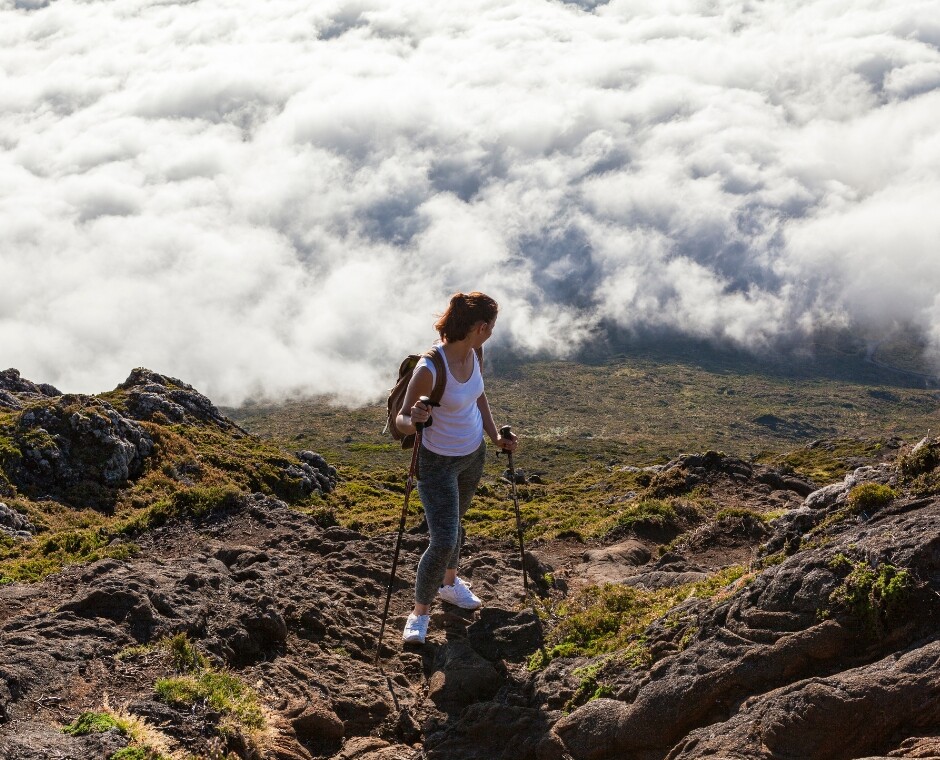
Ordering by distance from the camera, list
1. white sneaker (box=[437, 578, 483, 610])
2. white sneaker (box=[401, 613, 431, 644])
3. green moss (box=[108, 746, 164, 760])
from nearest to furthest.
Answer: green moss (box=[108, 746, 164, 760]) → white sneaker (box=[401, 613, 431, 644]) → white sneaker (box=[437, 578, 483, 610])

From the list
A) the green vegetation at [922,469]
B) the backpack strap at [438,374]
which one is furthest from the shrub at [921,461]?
the backpack strap at [438,374]

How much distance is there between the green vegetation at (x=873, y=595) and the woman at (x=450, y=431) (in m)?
4.00

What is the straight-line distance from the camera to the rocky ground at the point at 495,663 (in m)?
6.18

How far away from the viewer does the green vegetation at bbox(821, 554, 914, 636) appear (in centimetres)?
650

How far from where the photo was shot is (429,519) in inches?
370

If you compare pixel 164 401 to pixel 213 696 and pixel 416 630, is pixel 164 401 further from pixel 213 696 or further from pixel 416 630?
pixel 213 696

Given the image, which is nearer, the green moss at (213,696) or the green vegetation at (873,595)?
the green vegetation at (873,595)

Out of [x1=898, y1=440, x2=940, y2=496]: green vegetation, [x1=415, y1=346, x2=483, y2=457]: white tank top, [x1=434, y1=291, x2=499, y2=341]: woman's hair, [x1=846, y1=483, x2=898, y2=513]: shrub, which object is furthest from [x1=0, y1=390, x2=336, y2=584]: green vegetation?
[x1=898, y1=440, x2=940, y2=496]: green vegetation

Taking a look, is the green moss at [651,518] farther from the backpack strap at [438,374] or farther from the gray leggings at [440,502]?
the backpack strap at [438,374]

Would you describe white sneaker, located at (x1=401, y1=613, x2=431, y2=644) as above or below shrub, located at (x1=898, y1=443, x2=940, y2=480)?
below

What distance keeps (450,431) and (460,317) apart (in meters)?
1.31

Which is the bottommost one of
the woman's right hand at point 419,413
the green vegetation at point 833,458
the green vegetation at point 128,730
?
the green vegetation at point 833,458

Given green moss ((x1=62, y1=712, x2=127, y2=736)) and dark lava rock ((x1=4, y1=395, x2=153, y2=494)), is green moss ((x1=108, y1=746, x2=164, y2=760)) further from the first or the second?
dark lava rock ((x1=4, y1=395, x2=153, y2=494))

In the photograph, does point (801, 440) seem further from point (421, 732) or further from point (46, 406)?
point (421, 732)
